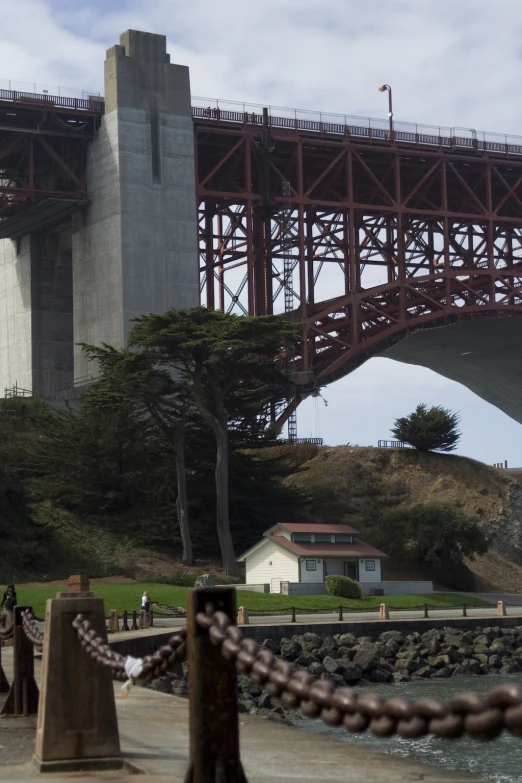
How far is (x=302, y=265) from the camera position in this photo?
72.3 meters

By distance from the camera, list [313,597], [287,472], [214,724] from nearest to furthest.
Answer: [214,724] < [313,597] < [287,472]

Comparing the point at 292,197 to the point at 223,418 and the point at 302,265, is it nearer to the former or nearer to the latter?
the point at 302,265

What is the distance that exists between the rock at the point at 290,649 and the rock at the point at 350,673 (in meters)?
1.67

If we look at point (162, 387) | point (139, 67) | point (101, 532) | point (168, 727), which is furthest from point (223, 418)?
point (168, 727)

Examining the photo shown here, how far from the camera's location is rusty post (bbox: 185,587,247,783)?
7.17 meters

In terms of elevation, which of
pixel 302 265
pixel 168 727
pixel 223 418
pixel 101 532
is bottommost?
pixel 168 727

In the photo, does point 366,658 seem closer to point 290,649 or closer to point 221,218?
point 290,649

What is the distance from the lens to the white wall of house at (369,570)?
58000mm

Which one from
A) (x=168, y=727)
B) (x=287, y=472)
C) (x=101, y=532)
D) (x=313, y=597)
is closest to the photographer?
(x=168, y=727)

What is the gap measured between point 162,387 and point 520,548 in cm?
2520

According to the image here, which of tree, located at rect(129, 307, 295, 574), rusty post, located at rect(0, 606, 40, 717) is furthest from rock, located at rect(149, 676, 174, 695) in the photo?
tree, located at rect(129, 307, 295, 574)

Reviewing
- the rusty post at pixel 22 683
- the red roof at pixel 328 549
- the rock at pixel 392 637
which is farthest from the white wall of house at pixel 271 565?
the rusty post at pixel 22 683

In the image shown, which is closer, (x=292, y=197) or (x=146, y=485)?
(x=146, y=485)

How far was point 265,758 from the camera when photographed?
457 inches
